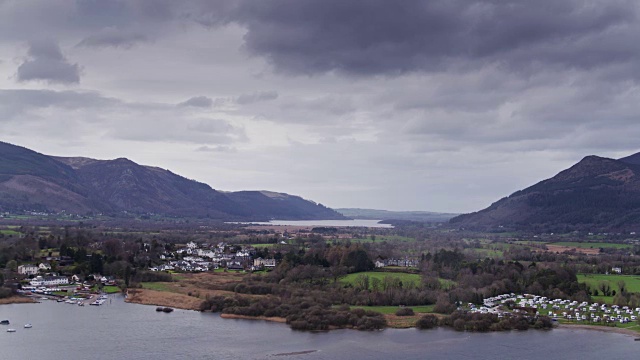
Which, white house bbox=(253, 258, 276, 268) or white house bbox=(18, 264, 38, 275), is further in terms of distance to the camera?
white house bbox=(253, 258, 276, 268)

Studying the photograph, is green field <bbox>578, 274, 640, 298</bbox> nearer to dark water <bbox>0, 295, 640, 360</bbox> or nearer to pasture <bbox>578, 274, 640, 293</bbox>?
pasture <bbox>578, 274, 640, 293</bbox>

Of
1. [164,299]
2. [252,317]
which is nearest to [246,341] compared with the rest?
[252,317]

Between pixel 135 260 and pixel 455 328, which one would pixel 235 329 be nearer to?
pixel 455 328

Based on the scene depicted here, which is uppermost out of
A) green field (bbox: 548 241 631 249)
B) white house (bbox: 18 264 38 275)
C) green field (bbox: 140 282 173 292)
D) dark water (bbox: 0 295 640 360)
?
green field (bbox: 548 241 631 249)

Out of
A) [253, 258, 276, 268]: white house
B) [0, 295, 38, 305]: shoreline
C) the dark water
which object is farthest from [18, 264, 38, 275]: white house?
[253, 258, 276, 268]: white house

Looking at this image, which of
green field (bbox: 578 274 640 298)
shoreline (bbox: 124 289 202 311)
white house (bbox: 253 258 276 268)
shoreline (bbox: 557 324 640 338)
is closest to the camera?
shoreline (bbox: 557 324 640 338)

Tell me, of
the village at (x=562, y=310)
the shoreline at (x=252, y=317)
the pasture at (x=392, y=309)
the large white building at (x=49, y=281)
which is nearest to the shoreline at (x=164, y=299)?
the shoreline at (x=252, y=317)

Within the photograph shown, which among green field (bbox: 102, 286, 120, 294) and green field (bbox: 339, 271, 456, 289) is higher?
green field (bbox: 339, 271, 456, 289)
